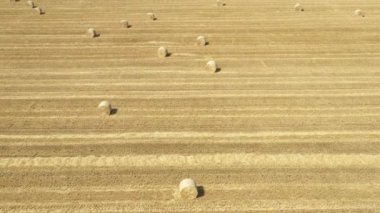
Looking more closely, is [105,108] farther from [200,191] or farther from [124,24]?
[124,24]

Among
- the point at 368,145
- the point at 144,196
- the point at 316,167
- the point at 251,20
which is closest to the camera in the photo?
the point at 144,196

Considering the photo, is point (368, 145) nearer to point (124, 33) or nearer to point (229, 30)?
point (229, 30)

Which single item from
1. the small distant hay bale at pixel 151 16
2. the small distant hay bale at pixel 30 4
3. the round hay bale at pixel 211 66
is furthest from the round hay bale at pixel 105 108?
the small distant hay bale at pixel 30 4

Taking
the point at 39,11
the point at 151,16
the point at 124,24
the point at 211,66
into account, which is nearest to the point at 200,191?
the point at 211,66

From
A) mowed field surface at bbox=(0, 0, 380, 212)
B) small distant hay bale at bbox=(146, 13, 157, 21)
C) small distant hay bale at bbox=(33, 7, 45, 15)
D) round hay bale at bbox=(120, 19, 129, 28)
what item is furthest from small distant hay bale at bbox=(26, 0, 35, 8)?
small distant hay bale at bbox=(146, 13, 157, 21)

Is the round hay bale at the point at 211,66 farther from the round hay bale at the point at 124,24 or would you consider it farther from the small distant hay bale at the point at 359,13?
the small distant hay bale at the point at 359,13

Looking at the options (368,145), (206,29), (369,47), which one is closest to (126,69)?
(206,29)
